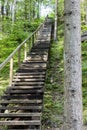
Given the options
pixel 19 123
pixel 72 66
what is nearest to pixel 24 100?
pixel 19 123

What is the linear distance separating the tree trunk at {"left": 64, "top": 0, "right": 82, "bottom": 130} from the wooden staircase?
1.41 meters

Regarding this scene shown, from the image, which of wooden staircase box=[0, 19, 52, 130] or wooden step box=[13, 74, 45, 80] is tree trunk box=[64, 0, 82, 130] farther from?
wooden step box=[13, 74, 45, 80]

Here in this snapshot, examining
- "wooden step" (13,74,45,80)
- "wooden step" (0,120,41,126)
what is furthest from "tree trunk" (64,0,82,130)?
→ "wooden step" (13,74,45,80)

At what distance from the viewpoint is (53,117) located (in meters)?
7.34

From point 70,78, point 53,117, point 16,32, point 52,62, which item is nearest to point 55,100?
point 53,117

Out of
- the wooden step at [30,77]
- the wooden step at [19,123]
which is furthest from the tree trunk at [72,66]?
the wooden step at [30,77]

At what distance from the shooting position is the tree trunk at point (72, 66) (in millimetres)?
4328

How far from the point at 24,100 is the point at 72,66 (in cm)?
283

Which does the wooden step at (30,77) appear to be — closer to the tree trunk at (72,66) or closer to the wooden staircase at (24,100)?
the wooden staircase at (24,100)

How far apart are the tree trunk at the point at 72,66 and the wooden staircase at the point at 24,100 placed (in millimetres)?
1415

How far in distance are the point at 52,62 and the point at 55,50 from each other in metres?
3.04

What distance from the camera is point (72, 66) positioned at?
14.2 feet

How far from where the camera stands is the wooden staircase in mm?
5736

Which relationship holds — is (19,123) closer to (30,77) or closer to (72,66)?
(72,66)
